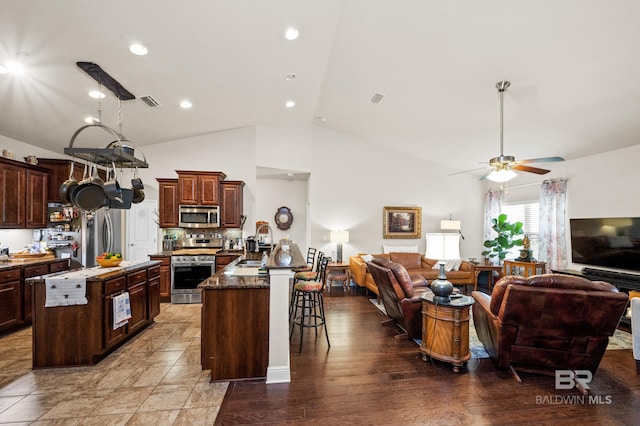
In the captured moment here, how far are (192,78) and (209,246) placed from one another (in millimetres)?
3329

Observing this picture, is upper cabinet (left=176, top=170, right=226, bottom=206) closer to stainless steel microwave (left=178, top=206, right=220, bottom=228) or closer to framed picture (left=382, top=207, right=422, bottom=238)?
stainless steel microwave (left=178, top=206, right=220, bottom=228)

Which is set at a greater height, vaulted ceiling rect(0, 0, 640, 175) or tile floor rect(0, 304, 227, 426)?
vaulted ceiling rect(0, 0, 640, 175)

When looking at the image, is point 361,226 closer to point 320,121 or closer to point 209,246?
point 320,121

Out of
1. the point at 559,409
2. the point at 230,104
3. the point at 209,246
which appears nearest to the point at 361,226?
the point at 209,246

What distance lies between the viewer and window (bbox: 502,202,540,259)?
5.84 meters

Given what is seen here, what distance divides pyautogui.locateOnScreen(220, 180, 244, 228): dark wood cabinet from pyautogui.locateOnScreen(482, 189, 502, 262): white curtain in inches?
234

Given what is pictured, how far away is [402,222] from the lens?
694cm

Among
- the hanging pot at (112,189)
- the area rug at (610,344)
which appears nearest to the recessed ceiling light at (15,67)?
the hanging pot at (112,189)

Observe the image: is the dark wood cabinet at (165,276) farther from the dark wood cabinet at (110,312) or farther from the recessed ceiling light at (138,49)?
the recessed ceiling light at (138,49)

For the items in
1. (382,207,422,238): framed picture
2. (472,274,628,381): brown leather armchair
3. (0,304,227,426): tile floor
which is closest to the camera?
(0,304,227,426): tile floor

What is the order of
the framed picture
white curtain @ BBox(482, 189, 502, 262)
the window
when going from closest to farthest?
the window < white curtain @ BBox(482, 189, 502, 262) < the framed picture

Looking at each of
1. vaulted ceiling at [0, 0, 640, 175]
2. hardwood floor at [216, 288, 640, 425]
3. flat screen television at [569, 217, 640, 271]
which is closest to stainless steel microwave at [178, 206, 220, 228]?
vaulted ceiling at [0, 0, 640, 175]

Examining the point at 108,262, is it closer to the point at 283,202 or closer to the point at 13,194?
Result: the point at 13,194

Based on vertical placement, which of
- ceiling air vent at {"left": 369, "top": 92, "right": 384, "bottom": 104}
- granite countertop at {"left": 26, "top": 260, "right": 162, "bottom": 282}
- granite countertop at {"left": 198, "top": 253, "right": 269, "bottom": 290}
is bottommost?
granite countertop at {"left": 198, "top": 253, "right": 269, "bottom": 290}
